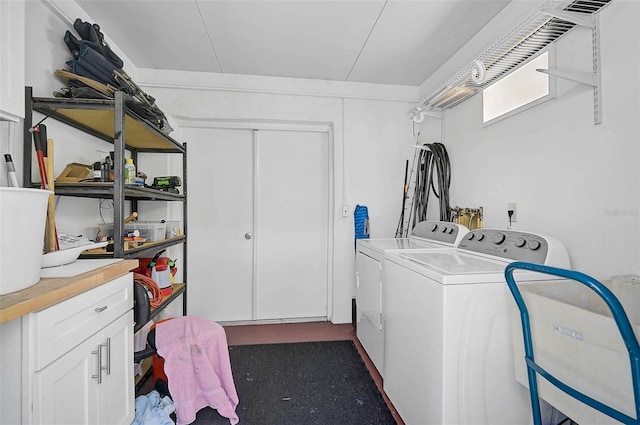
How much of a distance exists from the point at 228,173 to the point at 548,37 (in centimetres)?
263

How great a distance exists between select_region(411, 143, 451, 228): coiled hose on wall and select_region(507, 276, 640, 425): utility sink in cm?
145

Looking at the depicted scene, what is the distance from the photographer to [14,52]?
112 cm

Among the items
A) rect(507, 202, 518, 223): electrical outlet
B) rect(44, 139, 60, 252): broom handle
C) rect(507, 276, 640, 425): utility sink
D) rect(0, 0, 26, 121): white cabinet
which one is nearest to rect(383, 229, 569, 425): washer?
rect(507, 276, 640, 425): utility sink

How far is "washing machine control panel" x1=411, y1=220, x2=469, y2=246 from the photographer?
205 centimetres

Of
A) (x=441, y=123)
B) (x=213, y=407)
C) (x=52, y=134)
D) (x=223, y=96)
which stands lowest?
(x=213, y=407)

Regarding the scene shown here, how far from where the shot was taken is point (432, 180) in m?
2.84

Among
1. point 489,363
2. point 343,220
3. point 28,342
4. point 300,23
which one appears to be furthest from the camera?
point 343,220

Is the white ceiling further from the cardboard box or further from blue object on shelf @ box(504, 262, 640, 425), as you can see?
blue object on shelf @ box(504, 262, 640, 425)

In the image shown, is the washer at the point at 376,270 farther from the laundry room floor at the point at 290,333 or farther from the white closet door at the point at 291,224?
the white closet door at the point at 291,224

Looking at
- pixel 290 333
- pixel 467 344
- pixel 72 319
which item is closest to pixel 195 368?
pixel 72 319

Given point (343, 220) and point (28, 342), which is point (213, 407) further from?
point (343, 220)

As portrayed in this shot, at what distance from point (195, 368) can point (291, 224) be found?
1684 mm

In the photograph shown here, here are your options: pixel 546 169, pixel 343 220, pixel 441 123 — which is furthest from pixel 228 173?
pixel 546 169

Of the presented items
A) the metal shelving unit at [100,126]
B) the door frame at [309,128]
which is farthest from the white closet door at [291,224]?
the metal shelving unit at [100,126]
